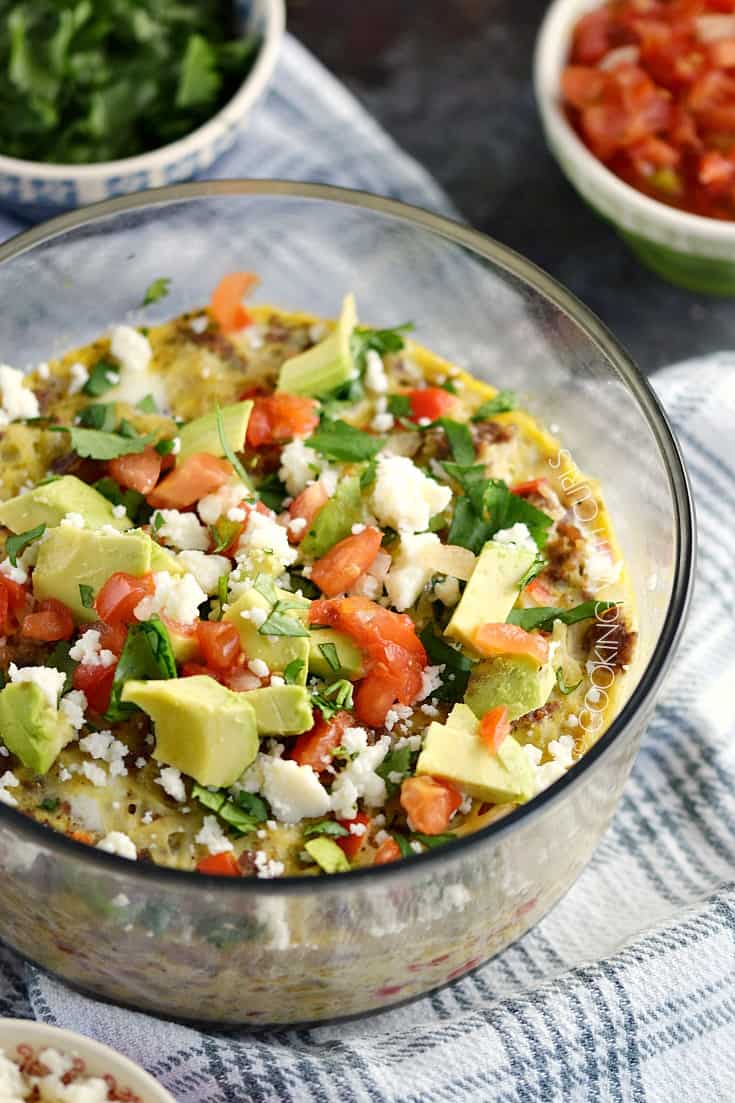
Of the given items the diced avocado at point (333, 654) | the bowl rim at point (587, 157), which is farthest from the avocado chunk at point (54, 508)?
the bowl rim at point (587, 157)

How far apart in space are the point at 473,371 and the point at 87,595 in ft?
5.03

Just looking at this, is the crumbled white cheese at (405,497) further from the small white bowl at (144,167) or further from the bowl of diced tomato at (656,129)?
the bowl of diced tomato at (656,129)

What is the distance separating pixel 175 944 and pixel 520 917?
78cm

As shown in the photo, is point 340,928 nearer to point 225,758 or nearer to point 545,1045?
point 225,758

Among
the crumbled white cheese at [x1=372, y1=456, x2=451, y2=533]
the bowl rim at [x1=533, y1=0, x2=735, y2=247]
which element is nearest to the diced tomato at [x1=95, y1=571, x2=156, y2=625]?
the crumbled white cheese at [x1=372, y1=456, x2=451, y2=533]

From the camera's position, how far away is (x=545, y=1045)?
128 inches

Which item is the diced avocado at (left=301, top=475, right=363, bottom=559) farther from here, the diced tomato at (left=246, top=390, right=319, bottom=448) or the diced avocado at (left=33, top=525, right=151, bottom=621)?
the diced avocado at (left=33, top=525, right=151, bottom=621)

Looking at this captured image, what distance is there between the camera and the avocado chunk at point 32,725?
2936 mm

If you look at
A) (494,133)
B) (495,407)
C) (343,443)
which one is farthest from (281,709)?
(494,133)

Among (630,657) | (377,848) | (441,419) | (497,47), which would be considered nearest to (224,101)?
(497,47)

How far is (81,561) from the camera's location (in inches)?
122

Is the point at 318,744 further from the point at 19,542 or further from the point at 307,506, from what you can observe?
the point at 19,542

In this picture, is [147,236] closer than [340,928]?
No

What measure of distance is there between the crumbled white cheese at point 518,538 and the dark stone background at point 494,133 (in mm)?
1813
